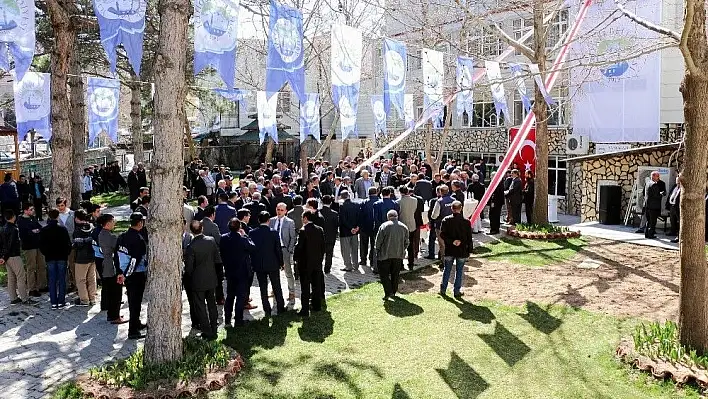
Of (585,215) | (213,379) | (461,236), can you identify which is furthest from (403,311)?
(585,215)

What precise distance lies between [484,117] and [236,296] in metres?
22.1

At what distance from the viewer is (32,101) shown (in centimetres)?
1491

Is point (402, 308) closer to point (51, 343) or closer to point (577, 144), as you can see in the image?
point (51, 343)

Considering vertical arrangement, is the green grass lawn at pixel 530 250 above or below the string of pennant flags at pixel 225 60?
below

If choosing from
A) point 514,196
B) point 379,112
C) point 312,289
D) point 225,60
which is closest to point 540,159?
point 514,196

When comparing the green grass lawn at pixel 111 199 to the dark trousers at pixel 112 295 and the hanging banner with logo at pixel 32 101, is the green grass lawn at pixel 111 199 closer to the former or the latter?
the hanging banner with logo at pixel 32 101

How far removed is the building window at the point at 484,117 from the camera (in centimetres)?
2831

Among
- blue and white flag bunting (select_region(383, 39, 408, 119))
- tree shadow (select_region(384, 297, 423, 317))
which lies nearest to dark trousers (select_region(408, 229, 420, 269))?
tree shadow (select_region(384, 297, 423, 317))

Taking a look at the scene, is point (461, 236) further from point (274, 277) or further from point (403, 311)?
point (274, 277)

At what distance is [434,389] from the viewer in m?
6.75

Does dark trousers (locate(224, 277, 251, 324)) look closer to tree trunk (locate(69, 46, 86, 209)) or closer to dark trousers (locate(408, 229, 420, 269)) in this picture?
dark trousers (locate(408, 229, 420, 269))

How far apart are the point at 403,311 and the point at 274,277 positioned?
7.14 feet

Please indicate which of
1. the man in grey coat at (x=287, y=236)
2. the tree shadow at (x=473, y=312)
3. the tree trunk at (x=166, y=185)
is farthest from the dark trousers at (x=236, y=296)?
the tree shadow at (x=473, y=312)

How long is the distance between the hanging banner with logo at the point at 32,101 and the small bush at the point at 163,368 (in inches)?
392
